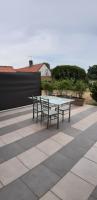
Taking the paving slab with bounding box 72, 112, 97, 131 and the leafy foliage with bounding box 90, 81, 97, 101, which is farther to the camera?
the leafy foliage with bounding box 90, 81, 97, 101

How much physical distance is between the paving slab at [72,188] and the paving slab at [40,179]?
10 cm

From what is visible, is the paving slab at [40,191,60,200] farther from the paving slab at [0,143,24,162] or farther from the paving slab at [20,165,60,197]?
the paving slab at [0,143,24,162]

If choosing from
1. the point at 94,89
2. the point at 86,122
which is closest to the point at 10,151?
the point at 86,122

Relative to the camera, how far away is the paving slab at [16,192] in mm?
1625

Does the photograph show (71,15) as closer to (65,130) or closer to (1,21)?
(1,21)

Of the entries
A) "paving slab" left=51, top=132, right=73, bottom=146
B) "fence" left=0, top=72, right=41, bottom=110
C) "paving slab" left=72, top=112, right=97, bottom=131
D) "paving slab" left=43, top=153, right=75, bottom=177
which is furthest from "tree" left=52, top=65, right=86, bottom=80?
"paving slab" left=43, top=153, right=75, bottom=177

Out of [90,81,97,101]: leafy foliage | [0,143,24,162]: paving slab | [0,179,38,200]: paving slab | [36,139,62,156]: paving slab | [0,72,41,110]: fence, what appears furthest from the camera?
[90,81,97,101]: leafy foliage

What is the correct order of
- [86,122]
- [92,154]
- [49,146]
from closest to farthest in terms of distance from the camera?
[92,154] → [49,146] → [86,122]

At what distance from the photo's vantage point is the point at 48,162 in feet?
7.57

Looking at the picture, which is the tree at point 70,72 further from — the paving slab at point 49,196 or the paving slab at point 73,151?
the paving slab at point 49,196

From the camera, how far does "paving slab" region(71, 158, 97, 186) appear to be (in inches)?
77.1

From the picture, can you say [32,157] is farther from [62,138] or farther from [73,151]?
[62,138]

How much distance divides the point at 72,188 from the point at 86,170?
1.50 ft

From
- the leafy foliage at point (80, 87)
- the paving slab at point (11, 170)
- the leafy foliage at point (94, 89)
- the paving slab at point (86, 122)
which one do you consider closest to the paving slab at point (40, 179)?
the paving slab at point (11, 170)
